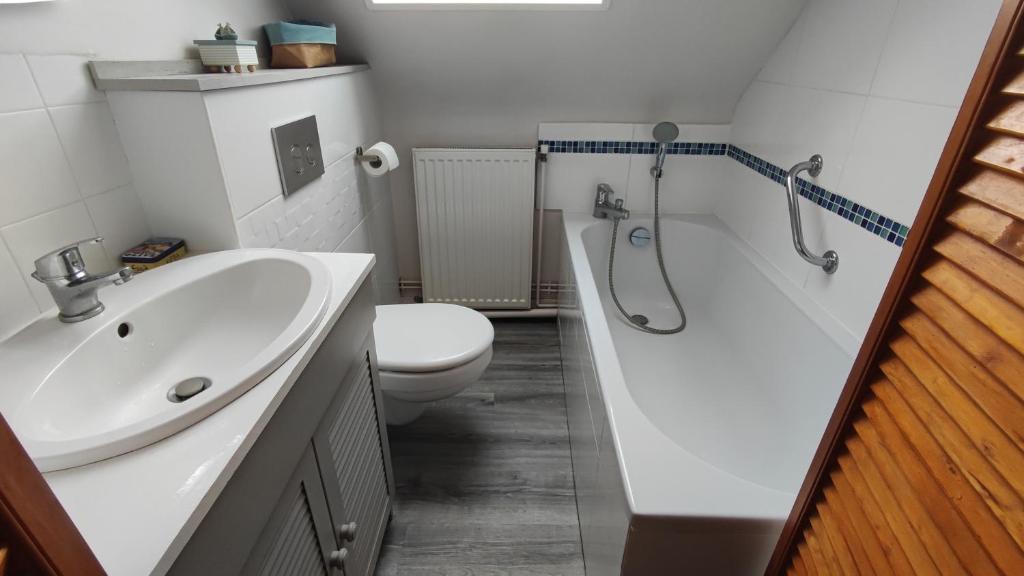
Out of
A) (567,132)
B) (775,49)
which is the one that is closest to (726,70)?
(775,49)

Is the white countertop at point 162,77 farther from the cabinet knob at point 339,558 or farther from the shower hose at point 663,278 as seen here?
the shower hose at point 663,278

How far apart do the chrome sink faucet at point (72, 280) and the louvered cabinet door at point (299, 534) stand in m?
0.43

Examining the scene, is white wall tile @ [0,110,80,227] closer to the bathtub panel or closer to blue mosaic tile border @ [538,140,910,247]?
the bathtub panel

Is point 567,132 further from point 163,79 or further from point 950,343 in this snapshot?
point 950,343

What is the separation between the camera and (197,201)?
3.37 ft

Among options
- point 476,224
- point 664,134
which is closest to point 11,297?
point 476,224

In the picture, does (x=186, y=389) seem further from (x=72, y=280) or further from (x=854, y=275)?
(x=854, y=275)

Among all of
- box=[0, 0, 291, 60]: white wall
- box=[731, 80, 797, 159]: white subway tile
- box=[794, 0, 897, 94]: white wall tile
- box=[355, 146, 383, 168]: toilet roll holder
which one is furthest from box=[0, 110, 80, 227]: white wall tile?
box=[731, 80, 797, 159]: white subway tile

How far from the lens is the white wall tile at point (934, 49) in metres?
1.02

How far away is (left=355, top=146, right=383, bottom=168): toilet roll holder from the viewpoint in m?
1.75

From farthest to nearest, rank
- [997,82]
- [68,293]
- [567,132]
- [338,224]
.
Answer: [567,132]
[338,224]
[68,293]
[997,82]

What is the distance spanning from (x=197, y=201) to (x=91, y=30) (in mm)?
345

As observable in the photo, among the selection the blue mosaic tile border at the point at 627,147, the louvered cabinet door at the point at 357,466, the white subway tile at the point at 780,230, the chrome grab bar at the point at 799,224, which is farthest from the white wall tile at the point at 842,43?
the louvered cabinet door at the point at 357,466

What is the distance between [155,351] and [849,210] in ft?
5.52
